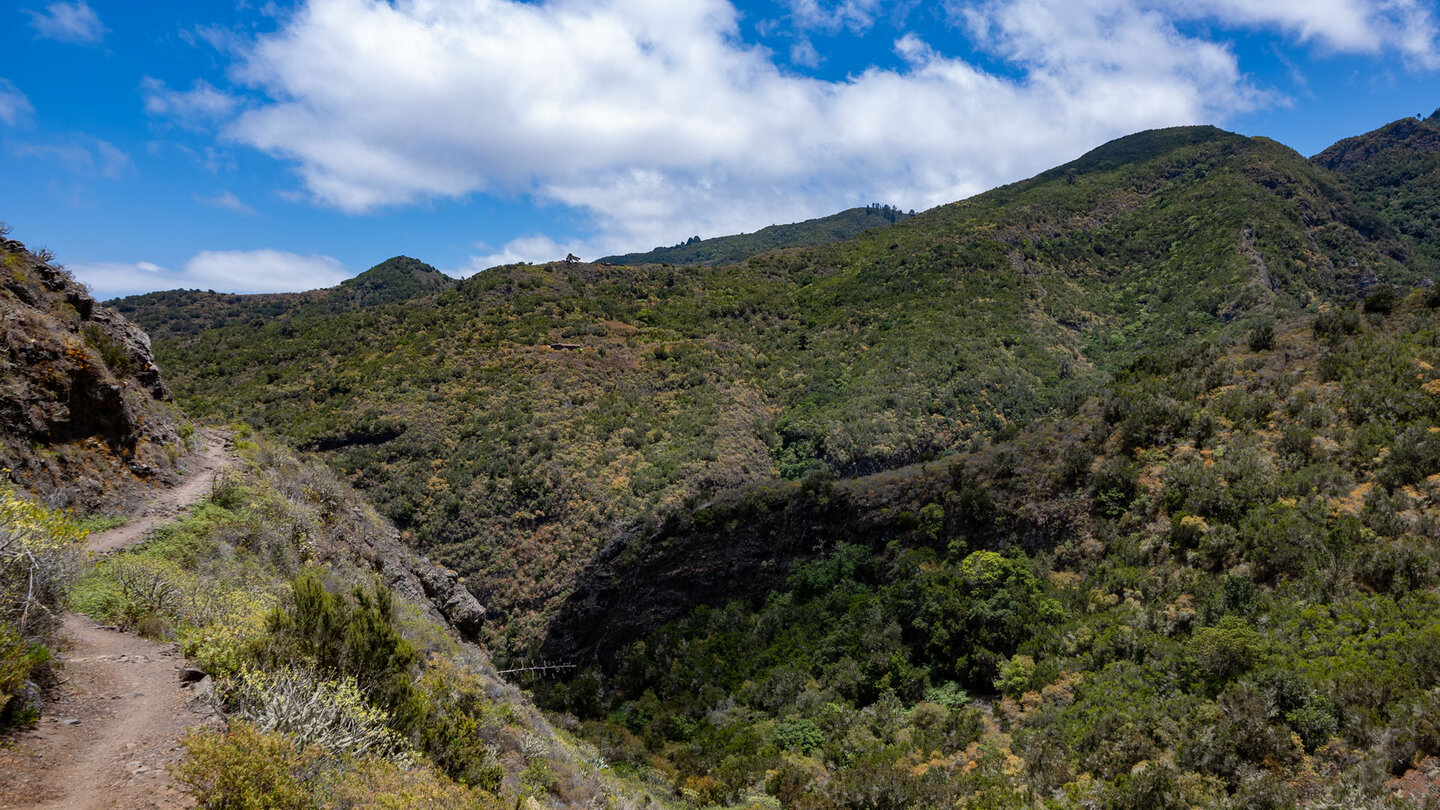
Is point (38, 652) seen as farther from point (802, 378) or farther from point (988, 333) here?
point (988, 333)

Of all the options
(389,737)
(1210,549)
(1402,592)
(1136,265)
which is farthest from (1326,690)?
(1136,265)

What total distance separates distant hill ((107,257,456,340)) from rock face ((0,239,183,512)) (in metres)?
70.6

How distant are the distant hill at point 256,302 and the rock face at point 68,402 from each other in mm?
70592

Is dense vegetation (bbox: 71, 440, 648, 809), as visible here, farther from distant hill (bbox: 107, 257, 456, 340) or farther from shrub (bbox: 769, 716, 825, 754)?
distant hill (bbox: 107, 257, 456, 340)

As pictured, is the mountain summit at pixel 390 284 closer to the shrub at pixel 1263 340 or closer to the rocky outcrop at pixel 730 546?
the rocky outcrop at pixel 730 546

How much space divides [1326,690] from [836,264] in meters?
65.3

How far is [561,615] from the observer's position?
2627cm

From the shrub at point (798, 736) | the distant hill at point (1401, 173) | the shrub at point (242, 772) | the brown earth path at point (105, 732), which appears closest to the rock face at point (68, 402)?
the brown earth path at point (105, 732)

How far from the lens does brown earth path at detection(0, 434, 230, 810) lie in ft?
11.9

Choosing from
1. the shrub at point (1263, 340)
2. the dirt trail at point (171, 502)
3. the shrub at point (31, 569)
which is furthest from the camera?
the shrub at point (1263, 340)

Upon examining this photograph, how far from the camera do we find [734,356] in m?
50.9

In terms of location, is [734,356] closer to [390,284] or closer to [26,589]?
[26,589]

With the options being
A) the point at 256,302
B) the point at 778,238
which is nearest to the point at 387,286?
the point at 256,302

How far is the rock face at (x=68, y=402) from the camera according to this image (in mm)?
7938
